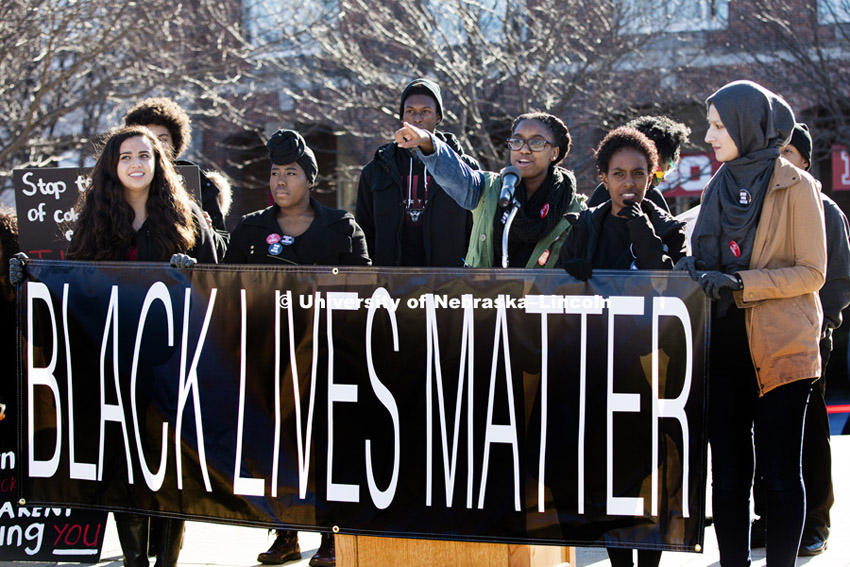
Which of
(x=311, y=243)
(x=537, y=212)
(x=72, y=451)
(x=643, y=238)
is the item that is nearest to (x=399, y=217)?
(x=311, y=243)

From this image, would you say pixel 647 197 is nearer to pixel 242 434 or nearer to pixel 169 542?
pixel 242 434

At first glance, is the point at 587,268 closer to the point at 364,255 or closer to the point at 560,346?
the point at 560,346

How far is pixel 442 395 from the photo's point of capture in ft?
12.1

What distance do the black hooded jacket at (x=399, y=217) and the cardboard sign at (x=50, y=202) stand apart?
0.95m

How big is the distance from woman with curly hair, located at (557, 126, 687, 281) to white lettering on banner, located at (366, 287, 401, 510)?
695 mm

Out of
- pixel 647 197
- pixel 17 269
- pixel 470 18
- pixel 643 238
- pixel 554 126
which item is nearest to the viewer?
pixel 643 238

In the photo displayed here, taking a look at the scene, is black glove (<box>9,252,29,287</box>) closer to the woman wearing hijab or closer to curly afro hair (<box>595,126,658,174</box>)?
curly afro hair (<box>595,126,658,174</box>)

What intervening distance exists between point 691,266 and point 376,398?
1265 millimetres

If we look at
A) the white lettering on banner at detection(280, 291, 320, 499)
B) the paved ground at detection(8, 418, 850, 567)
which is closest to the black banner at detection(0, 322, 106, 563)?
the paved ground at detection(8, 418, 850, 567)

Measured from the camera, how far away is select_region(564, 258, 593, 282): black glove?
3.56 m

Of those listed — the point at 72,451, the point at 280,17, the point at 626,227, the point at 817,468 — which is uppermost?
the point at 280,17

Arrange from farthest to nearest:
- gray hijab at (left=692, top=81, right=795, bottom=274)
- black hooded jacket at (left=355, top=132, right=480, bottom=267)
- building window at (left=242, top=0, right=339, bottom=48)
→ building window at (left=242, top=0, right=339, bottom=48), black hooded jacket at (left=355, top=132, right=480, bottom=267), gray hijab at (left=692, top=81, right=795, bottom=274)

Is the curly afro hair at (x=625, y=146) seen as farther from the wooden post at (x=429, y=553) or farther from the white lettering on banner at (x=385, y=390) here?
the wooden post at (x=429, y=553)

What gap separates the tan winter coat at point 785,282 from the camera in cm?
362
